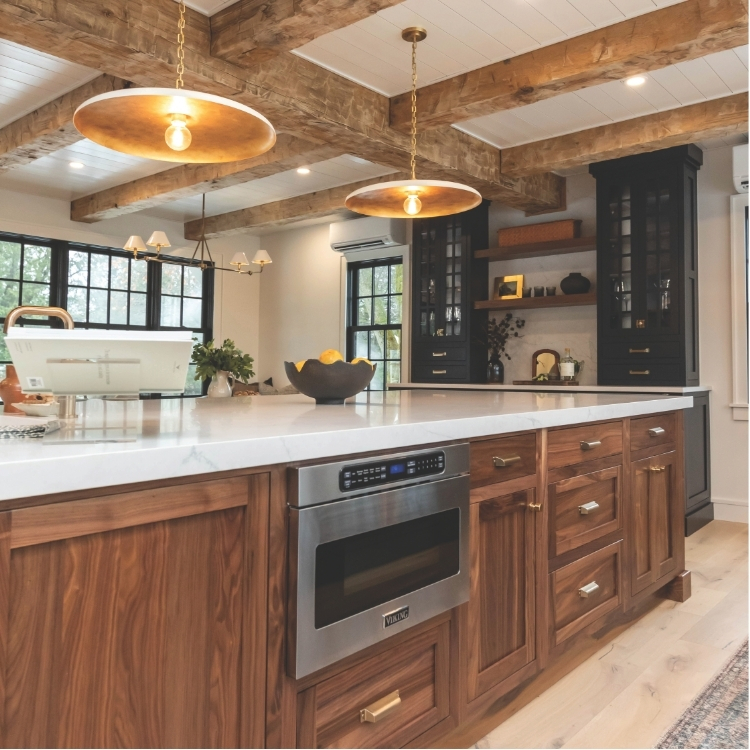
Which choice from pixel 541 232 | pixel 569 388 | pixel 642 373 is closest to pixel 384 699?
pixel 569 388

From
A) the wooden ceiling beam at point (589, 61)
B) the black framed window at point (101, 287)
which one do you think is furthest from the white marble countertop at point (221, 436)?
the black framed window at point (101, 287)

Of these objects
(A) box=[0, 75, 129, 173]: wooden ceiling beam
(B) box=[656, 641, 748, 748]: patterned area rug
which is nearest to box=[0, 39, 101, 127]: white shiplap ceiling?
(A) box=[0, 75, 129, 173]: wooden ceiling beam

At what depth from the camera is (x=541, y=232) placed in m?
5.55

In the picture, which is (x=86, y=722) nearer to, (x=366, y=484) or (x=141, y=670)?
(x=141, y=670)

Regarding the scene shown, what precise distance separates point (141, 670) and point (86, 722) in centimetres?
11

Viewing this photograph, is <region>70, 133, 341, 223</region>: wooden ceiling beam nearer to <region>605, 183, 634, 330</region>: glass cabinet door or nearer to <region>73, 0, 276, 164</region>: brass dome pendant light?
<region>73, 0, 276, 164</region>: brass dome pendant light

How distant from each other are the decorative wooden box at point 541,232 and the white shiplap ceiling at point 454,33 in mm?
2121

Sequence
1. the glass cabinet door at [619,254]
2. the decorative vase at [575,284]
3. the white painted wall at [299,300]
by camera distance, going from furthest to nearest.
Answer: the white painted wall at [299,300], the decorative vase at [575,284], the glass cabinet door at [619,254]

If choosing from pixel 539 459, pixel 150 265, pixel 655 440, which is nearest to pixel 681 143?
pixel 655 440

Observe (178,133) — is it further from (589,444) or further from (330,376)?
(589,444)

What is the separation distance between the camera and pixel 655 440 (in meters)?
2.81

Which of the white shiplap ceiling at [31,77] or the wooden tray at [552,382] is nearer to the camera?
the white shiplap ceiling at [31,77]

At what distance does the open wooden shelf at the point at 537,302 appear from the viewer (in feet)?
17.2

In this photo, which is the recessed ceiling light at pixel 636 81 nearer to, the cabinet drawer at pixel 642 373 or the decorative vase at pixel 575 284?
the decorative vase at pixel 575 284
